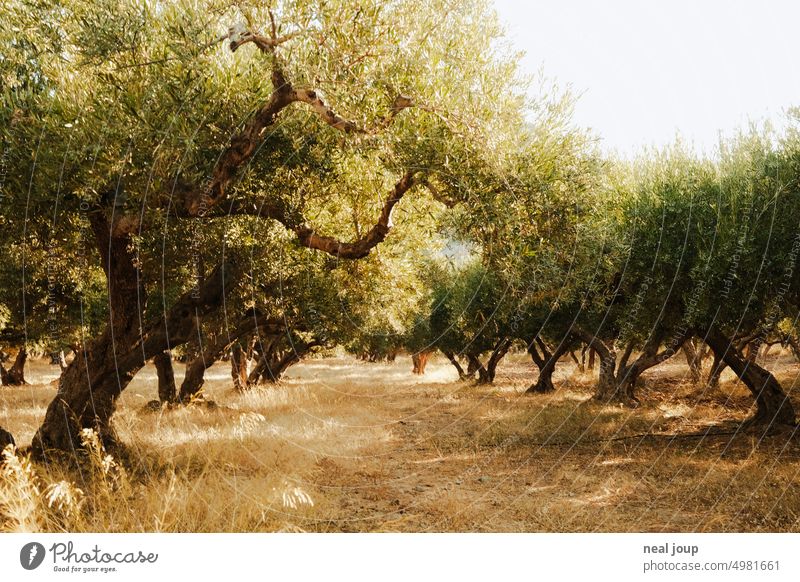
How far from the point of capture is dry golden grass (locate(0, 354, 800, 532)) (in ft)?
27.9

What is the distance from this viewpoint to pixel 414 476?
14.5 m

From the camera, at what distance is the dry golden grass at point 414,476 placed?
849cm

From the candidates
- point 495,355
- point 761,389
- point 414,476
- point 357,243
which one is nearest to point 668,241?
point 761,389

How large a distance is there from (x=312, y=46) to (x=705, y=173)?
13.6 meters

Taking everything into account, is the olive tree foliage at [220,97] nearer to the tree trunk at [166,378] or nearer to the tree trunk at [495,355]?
the tree trunk at [166,378]

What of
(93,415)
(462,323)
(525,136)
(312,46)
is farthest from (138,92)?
(462,323)

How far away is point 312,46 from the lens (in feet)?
31.3

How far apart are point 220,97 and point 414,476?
10653 mm

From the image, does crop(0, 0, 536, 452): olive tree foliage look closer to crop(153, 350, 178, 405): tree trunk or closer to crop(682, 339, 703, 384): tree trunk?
crop(153, 350, 178, 405): tree trunk
